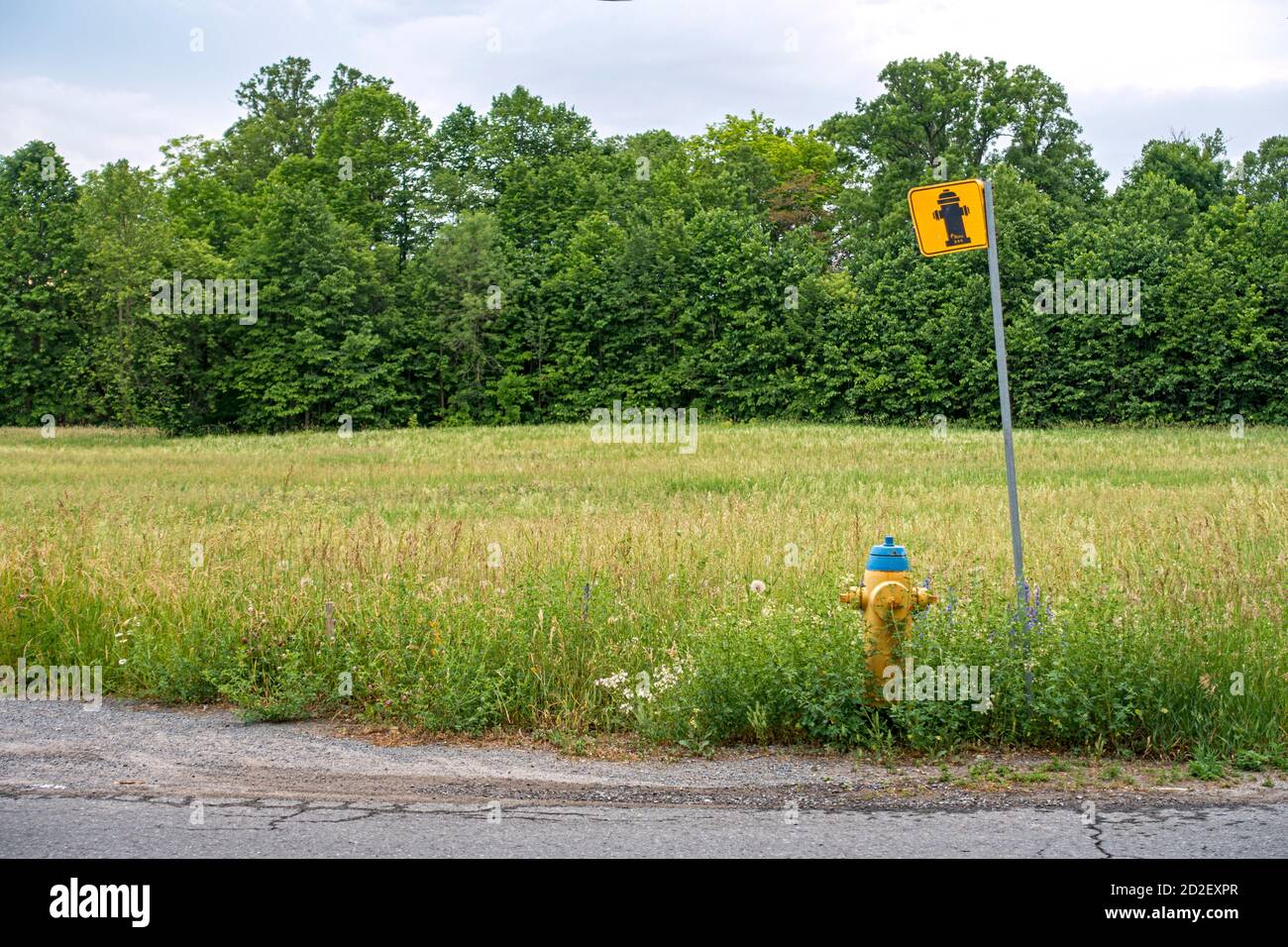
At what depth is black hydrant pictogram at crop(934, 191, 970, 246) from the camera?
22.8ft

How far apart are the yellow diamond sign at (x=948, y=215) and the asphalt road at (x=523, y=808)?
314 cm

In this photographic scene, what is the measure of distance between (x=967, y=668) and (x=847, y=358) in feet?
170

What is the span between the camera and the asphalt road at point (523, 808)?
16.8ft

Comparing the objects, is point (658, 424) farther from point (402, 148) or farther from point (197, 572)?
point (197, 572)

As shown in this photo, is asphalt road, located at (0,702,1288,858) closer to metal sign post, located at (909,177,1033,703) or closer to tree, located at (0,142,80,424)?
→ metal sign post, located at (909,177,1033,703)

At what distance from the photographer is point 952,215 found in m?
7.00

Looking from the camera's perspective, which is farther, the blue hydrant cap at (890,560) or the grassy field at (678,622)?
the blue hydrant cap at (890,560)

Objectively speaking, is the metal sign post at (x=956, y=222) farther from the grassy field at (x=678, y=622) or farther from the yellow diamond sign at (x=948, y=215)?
the grassy field at (x=678, y=622)

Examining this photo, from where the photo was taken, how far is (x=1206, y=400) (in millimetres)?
52531

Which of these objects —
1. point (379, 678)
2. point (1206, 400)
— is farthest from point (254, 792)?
point (1206, 400)

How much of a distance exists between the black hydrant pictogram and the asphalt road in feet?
10.4

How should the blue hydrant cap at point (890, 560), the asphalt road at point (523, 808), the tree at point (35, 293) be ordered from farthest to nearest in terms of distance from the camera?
the tree at point (35, 293)
the blue hydrant cap at point (890, 560)
the asphalt road at point (523, 808)

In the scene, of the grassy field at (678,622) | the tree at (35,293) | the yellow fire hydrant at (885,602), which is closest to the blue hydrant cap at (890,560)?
the yellow fire hydrant at (885,602)

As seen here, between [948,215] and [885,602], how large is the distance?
7.77ft
